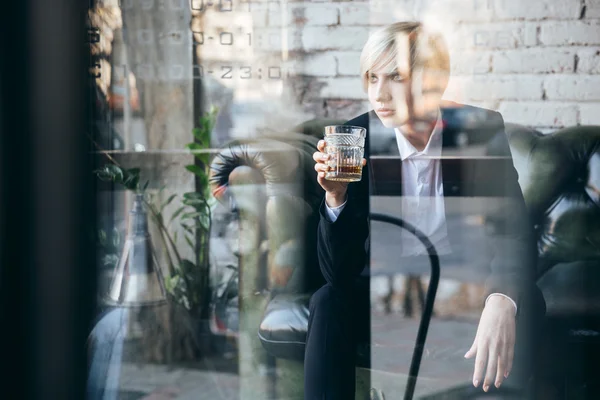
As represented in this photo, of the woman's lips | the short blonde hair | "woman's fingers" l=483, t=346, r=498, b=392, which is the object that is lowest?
"woman's fingers" l=483, t=346, r=498, b=392

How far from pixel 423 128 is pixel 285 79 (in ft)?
1.43

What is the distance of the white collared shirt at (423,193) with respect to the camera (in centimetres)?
171

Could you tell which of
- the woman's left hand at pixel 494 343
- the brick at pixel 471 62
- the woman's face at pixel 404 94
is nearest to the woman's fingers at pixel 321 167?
the woman's face at pixel 404 94

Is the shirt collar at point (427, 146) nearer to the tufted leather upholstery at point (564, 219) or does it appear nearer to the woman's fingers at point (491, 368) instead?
the tufted leather upholstery at point (564, 219)

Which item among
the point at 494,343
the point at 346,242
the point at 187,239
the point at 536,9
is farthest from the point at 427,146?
the point at 187,239

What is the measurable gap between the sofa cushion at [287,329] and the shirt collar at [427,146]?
524mm

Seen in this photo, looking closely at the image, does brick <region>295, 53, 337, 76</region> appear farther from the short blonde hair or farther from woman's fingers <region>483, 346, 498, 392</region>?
woman's fingers <region>483, 346, 498, 392</region>

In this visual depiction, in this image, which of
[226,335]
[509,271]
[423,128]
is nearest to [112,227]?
[226,335]

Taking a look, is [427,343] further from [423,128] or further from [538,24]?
[538,24]

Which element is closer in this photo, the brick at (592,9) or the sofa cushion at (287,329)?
the brick at (592,9)

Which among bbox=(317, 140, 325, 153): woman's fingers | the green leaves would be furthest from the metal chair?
the green leaves

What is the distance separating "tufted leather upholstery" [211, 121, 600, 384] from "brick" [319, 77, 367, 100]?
0.09 m

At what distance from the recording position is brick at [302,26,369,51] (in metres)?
1.69

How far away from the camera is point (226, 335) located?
181 cm
